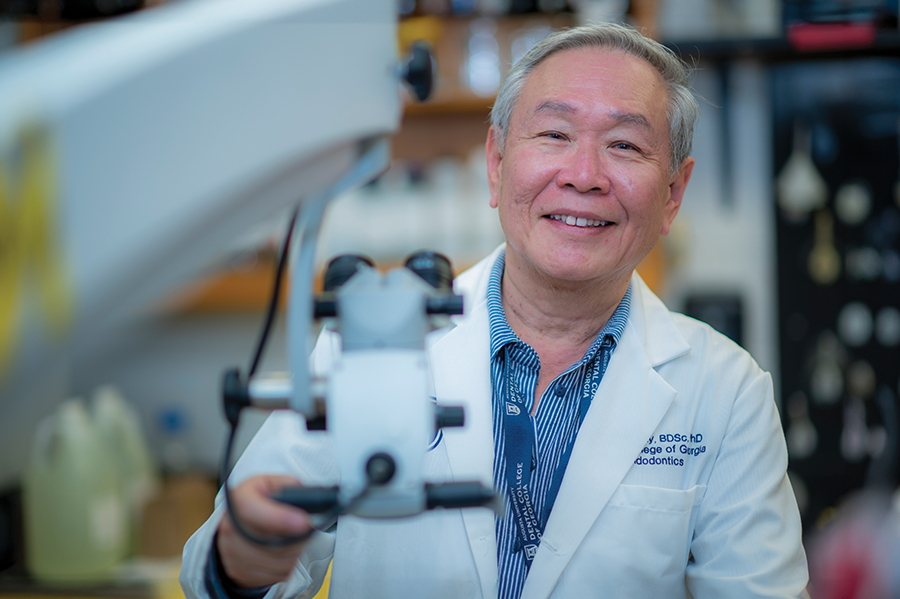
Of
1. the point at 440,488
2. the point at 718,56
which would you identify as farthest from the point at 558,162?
the point at 718,56

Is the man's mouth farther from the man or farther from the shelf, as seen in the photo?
the shelf

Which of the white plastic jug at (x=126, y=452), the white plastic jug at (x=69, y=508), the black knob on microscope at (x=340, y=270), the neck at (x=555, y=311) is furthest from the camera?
the white plastic jug at (x=126, y=452)

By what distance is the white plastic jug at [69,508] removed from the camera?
1.60m

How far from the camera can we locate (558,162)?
998 mm

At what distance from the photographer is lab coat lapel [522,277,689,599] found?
0.96 meters

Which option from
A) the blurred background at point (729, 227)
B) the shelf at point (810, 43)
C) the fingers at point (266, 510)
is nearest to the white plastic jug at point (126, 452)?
the blurred background at point (729, 227)

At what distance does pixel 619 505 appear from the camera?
1.00m

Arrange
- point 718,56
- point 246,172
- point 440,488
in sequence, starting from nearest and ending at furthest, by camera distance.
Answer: point 246,172, point 440,488, point 718,56

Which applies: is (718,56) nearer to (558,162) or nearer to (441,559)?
(558,162)

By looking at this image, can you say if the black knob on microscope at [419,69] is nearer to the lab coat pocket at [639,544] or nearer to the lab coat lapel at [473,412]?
the lab coat lapel at [473,412]

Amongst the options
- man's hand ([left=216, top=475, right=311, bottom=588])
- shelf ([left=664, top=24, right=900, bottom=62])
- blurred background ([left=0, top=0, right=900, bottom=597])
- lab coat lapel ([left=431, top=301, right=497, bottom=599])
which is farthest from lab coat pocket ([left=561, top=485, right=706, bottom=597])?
shelf ([left=664, top=24, right=900, bottom=62])

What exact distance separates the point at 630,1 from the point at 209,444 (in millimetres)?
1937

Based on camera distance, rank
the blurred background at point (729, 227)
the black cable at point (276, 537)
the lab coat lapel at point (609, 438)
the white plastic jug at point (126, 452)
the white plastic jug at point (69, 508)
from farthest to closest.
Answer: the blurred background at point (729, 227) < the white plastic jug at point (126, 452) < the white plastic jug at point (69, 508) < the lab coat lapel at point (609, 438) < the black cable at point (276, 537)

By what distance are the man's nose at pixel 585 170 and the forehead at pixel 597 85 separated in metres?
0.06
